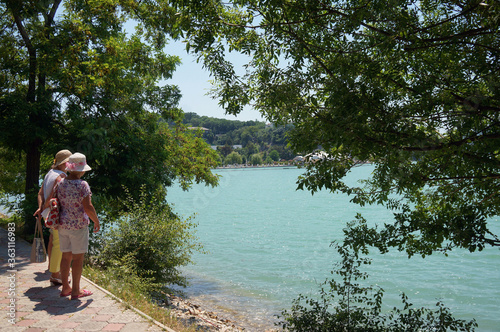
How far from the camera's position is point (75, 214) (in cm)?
532

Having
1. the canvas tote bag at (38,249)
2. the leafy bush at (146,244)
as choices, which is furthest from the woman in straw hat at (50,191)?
the leafy bush at (146,244)

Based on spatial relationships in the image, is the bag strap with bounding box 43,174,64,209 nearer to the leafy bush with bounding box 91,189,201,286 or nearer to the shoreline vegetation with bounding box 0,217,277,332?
the shoreline vegetation with bounding box 0,217,277,332

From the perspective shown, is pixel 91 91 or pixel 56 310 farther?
pixel 91 91

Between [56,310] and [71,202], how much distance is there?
1.36 m

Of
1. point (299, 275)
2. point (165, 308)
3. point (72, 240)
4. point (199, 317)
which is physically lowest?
point (299, 275)

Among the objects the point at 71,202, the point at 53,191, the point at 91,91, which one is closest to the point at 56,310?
the point at 71,202

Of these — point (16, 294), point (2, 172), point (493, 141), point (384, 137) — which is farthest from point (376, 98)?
point (2, 172)

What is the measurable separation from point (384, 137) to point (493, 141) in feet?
3.92

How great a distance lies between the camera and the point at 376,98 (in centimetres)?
489

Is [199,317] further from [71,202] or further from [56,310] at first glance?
[71,202]

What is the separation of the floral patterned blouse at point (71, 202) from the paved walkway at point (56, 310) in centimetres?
104

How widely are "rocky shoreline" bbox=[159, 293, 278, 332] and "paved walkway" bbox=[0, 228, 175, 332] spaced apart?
8.12 feet

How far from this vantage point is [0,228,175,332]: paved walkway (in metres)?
4.52

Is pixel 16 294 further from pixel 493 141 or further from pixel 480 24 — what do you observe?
pixel 480 24
